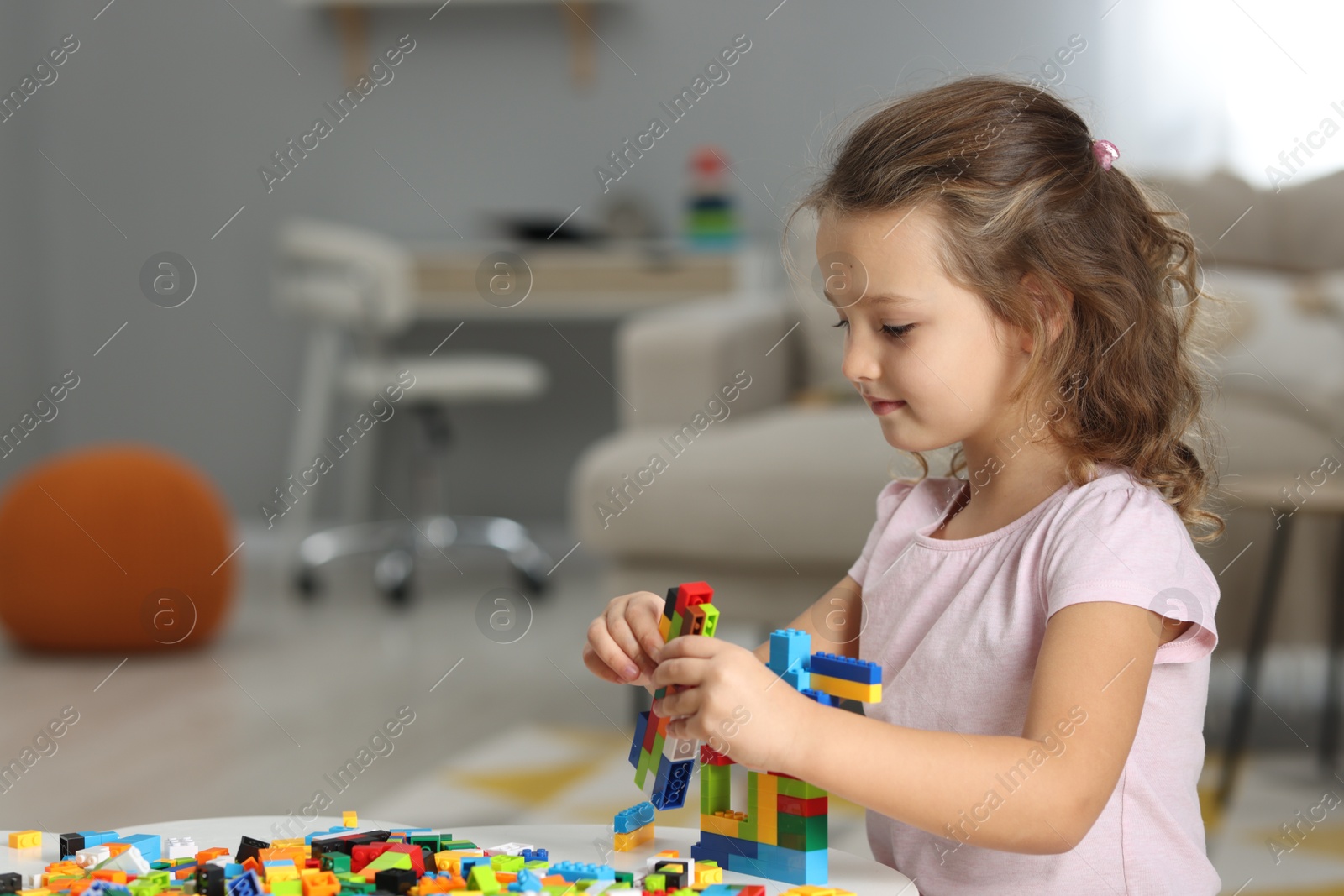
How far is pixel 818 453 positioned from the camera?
186 cm

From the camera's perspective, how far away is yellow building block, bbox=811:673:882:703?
2.10 feet

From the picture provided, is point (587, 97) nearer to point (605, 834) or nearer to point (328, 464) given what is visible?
point (328, 464)

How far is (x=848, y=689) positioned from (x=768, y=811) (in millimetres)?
68

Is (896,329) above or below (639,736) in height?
above

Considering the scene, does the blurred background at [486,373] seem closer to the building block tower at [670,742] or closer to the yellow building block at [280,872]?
the building block tower at [670,742]

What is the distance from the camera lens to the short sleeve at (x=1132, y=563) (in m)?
0.69

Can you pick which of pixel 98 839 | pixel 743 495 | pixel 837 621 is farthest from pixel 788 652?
pixel 743 495

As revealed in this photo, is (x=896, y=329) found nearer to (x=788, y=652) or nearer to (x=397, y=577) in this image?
(x=788, y=652)

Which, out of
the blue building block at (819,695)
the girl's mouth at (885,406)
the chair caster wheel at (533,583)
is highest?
the chair caster wheel at (533,583)

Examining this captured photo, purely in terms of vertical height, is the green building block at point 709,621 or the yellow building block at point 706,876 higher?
the green building block at point 709,621

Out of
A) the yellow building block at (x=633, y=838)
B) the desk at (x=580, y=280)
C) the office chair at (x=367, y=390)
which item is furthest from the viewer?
the desk at (x=580, y=280)

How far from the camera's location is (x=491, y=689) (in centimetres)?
229

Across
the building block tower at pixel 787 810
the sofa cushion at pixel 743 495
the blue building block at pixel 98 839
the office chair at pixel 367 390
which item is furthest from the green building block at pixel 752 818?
the office chair at pixel 367 390

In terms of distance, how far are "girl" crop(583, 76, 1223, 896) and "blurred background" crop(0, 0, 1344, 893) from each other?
194 millimetres
